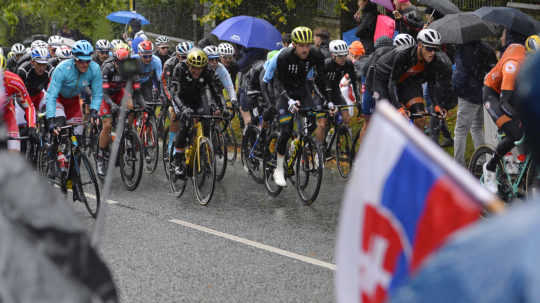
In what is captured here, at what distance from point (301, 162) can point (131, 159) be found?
2.53 metres

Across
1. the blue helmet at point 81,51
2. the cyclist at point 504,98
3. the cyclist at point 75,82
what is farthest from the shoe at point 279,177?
the blue helmet at point 81,51

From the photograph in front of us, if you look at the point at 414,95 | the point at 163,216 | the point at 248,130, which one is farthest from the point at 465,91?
the point at 163,216

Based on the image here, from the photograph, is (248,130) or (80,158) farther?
(248,130)

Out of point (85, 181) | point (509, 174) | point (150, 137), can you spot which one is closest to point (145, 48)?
point (150, 137)

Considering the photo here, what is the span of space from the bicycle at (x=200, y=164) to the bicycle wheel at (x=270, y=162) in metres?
0.89

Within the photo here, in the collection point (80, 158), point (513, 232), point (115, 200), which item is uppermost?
point (513, 232)

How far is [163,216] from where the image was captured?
336 inches

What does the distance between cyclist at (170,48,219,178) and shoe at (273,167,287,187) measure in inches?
46.5

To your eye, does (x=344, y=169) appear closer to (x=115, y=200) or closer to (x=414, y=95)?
(x=414, y=95)

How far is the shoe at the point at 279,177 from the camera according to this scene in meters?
9.53

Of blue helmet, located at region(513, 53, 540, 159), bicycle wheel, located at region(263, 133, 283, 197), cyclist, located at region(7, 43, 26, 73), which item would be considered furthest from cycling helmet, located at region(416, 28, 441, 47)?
cyclist, located at region(7, 43, 26, 73)

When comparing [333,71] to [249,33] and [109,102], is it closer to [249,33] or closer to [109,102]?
[109,102]

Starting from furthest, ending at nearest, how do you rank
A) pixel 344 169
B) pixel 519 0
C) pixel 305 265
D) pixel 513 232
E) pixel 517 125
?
pixel 519 0 → pixel 344 169 → pixel 517 125 → pixel 305 265 → pixel 513 232

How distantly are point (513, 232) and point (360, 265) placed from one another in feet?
1.88
